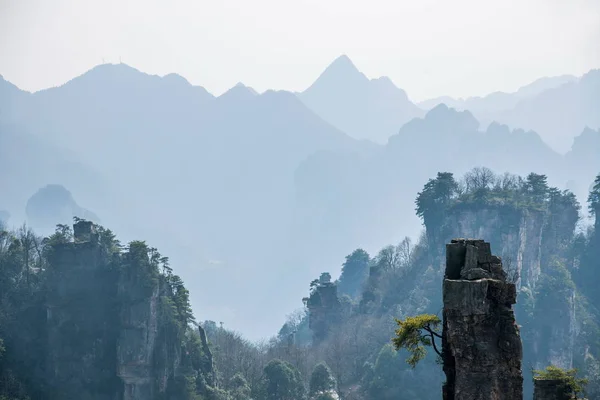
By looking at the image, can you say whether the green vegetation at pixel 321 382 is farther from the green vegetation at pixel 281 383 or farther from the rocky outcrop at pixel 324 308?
the rocky outcrop at pixel 324 308

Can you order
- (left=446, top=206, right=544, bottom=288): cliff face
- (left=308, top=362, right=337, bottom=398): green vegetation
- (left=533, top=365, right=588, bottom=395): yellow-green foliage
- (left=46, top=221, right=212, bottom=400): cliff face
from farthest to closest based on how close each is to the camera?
(left=446, top=206, right=544, bottom=288): cliff face < (left=308, top=362, right=337, bottom=398): green vegetation < (left=46, top=221, right=212, bottom=400): cliff face < (left=533, top=365, right=588, bottom=395): yellow-green foliage

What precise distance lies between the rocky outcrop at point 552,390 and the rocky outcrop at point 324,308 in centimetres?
5724

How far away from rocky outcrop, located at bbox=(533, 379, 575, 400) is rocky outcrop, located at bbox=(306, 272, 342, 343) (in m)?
57.2

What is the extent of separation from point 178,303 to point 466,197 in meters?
32.0

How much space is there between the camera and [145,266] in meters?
57.0

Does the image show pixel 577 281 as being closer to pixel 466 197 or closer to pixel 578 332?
pixel 578 332

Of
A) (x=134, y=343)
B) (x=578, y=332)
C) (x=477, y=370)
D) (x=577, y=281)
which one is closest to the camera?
(x=477, y=370)

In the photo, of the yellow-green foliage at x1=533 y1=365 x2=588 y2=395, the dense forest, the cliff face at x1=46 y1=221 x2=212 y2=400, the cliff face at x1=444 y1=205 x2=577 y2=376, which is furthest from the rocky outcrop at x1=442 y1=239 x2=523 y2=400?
the cliff face at x1=444 y1=205 x2=577 y2=376

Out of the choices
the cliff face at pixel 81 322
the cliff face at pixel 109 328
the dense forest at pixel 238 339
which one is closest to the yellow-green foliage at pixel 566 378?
the dense forest at pixel 238 339

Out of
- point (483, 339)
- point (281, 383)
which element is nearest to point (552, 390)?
point (483, 339)

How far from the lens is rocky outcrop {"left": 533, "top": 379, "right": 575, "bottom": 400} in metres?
23.6

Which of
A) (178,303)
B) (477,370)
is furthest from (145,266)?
(477,370)

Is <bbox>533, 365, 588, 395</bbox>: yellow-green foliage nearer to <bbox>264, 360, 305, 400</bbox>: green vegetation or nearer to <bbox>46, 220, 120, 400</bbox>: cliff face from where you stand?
<bbox>264, 360, 305, 400</bbox>: green vegetation

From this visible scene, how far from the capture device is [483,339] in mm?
16078
